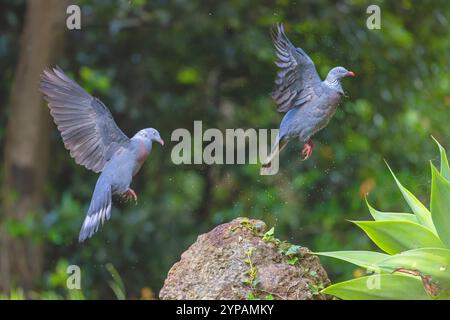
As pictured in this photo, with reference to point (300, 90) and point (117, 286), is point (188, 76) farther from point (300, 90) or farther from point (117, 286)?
point (300, 90)

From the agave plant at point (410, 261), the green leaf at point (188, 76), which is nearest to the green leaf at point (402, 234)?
the agave plant at point (410, 261)

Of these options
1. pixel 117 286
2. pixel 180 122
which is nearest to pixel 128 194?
pixel 117 286

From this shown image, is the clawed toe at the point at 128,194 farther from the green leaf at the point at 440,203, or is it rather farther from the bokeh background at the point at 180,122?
the bokeh background at the point at 180,122

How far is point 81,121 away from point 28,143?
14.3 ft

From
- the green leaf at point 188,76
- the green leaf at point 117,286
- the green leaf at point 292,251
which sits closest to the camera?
the green leaf at point 292,251

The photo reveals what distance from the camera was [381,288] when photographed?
3084 mm

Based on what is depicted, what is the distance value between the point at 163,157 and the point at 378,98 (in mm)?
1845

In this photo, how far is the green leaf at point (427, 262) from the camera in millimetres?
2979

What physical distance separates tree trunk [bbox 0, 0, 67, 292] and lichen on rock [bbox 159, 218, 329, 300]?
378 centimetres

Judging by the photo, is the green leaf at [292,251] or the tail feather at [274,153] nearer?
the tail feather at [274,153]

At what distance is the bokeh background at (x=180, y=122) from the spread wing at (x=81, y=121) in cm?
375

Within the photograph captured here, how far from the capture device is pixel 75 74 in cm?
711
